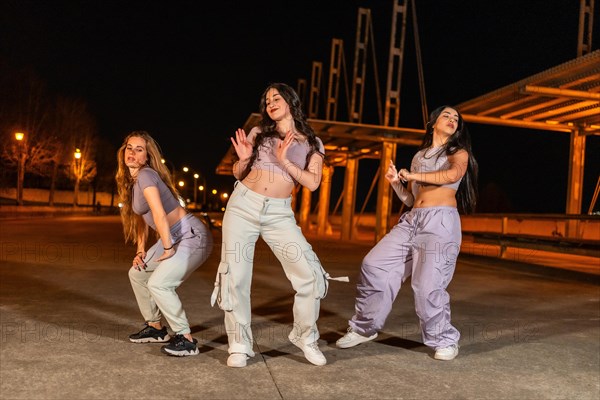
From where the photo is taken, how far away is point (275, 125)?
12.7 ft

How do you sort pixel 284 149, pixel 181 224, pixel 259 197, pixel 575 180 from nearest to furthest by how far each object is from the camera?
pixel 284 149 < pixel 259 197 < pixel 181 224 < pixel 575 180

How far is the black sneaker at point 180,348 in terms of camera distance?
3852mm

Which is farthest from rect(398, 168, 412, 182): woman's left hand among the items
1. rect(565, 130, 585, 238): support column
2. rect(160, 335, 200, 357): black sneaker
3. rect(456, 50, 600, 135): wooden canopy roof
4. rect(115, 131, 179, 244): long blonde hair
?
rect(565, 130, 585, 238): support column

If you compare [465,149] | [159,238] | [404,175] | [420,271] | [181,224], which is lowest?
[420,271]

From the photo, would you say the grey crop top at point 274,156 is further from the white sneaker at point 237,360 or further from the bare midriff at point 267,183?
the white sneaker at point 237,360

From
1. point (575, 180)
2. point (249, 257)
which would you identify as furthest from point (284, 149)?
point (575, 180)

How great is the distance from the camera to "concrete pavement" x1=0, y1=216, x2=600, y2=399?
328cm

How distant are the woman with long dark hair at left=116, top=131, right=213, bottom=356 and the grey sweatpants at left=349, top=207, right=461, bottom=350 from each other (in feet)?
4.04

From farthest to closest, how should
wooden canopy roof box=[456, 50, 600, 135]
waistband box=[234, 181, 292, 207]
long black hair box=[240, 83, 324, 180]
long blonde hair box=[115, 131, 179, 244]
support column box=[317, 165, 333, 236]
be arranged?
support column box=[317, 165, 333, 236]
wooden canopy roof box=[456, 50, 600, 135]
long blonde hair box=[115, 131, 179, 244]
long black hair box=[240, 83, 324, 180]
waistband box=[234, 181, 292, 207]

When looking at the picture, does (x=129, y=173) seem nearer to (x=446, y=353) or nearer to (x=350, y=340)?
(x=350, y=340)

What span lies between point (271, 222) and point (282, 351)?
1.02 m

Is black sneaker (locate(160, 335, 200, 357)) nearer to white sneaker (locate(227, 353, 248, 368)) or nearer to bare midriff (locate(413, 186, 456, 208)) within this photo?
white sneaker (locate(227, 353, 248, 368))

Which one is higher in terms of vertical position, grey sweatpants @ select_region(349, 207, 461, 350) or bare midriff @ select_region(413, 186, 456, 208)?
bare midriff @ select_region(413, 186, 456, 208)

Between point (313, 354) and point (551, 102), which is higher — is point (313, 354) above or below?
below
